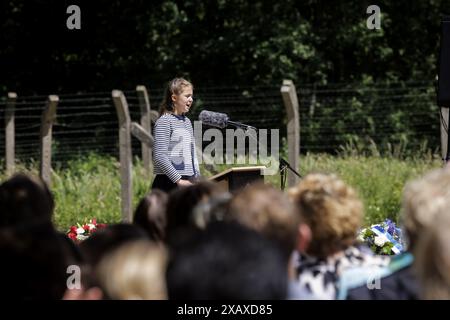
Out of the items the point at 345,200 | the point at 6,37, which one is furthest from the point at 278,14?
the point at 345,200

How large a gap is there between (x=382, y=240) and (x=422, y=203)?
252 centimetres

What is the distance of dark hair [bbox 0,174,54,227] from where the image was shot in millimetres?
3332

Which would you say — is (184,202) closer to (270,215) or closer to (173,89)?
(270,215)

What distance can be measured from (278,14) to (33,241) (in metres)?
15.7

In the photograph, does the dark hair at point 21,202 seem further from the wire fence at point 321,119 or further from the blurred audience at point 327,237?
the wire fence at point 321,119

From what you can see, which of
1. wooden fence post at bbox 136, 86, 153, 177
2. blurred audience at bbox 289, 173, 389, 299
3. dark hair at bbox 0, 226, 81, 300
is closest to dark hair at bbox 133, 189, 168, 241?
blurred audience at bbox 289, 173, 389, 299

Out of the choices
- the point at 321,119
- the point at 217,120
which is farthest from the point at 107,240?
the point at 321,119

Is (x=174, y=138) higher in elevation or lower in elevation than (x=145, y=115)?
higher

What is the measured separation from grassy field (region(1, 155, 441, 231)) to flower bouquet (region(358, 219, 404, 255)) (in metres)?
3.60

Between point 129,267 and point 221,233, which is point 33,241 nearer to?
point 129,267

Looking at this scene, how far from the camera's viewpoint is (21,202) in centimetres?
340

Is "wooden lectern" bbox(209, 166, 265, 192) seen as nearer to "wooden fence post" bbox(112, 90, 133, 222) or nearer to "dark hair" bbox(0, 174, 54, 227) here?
"dark hair" bbox(0, 174, 54, 227)

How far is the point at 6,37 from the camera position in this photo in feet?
61.4

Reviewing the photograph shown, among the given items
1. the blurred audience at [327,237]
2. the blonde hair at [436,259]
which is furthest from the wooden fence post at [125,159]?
the blonde hair at [436,259]
